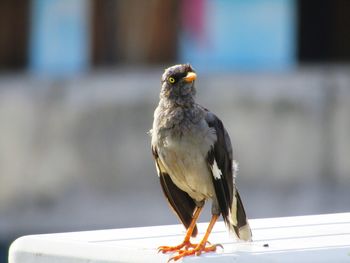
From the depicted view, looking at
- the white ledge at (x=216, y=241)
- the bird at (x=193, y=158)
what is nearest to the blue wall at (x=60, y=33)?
the bird at (x=193, y=158)

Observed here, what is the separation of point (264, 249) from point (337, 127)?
23.3ft

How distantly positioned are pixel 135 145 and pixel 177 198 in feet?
19.8

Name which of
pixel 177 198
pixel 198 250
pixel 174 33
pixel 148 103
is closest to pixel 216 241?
pixel 198 250

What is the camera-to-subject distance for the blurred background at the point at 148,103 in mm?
11875

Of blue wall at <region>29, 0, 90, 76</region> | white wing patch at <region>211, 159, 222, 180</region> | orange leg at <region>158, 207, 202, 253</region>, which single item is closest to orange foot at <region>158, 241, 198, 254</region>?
orange leg at <region>158, 207, 202, 253</region>

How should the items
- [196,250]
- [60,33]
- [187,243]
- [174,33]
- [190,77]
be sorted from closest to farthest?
1. [196,250]
2. [187,243]
3. [190,77]
4. [174,33]
5. [60,33]

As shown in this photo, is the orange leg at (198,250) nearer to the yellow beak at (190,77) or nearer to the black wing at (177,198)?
the black wing at (177,198)

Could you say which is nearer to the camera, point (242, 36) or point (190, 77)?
point (190, 77)

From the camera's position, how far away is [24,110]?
1253 centimetres

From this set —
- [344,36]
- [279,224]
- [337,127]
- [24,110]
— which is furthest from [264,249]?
[344,36]

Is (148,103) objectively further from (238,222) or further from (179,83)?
(238,222)

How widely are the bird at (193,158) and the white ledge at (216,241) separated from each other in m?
0.15

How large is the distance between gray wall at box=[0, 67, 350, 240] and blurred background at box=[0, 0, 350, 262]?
0.04 feet

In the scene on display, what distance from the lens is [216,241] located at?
18.4 ft
